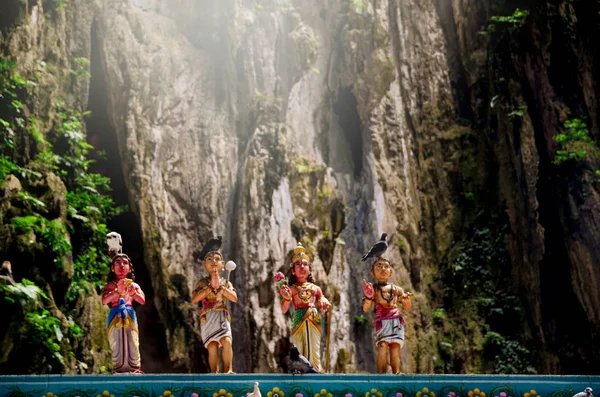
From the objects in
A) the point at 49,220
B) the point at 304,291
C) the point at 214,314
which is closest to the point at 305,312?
the point at 304,291

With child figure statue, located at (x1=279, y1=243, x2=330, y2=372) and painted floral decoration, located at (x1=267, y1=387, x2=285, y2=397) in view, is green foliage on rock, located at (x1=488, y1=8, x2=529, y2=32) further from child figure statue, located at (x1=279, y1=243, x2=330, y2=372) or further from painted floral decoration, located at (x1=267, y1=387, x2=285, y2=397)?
painted floral decoration, located at (x1=267, y1=387, x2=285, y2=397)

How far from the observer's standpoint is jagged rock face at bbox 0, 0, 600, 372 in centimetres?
1580

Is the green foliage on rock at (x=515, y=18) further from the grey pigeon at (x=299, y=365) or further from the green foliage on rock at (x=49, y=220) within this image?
the grey pigeon at (x=299, y=365)

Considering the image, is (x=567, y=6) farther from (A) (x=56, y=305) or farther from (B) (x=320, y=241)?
(A) (x=56, y=305)

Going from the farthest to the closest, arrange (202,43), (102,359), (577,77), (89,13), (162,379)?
(202,43), (89,13), (577,77), (102,359), (162,379)

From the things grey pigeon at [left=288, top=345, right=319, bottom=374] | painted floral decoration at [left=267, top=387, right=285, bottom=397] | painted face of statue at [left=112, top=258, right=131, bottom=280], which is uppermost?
painted face of statue at [left=112, top=258, right=131, bottom=280]

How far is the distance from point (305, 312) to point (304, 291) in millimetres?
271

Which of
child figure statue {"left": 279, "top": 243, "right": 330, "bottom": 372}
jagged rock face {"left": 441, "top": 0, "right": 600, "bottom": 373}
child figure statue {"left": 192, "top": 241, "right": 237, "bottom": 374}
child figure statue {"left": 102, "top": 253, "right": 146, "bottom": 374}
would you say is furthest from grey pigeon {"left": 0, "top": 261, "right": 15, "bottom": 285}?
jagged rock face {"left": 441, "top": 0, "right": 600, "bottom": 373}

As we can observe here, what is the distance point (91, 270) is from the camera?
1493 cm

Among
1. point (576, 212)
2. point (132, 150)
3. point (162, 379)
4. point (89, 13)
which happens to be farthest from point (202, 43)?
point (162, 379)

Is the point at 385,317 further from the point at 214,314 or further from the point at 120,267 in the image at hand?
the point at 120,267

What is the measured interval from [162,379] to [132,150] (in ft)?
34.0

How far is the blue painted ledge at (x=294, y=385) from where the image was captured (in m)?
7.21

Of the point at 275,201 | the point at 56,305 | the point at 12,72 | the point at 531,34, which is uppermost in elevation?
the point at 531,34
